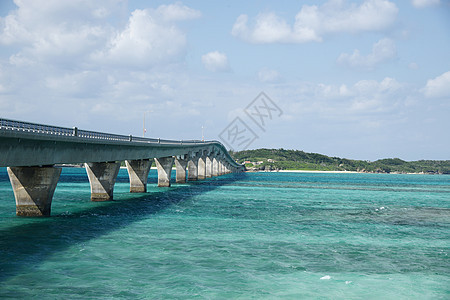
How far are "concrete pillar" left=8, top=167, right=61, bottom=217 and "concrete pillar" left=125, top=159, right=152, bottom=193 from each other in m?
34.2

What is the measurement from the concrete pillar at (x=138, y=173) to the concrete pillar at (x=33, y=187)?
34.2 m

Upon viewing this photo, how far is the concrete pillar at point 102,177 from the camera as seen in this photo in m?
61.5

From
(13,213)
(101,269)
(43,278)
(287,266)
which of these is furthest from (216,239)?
(13,213)

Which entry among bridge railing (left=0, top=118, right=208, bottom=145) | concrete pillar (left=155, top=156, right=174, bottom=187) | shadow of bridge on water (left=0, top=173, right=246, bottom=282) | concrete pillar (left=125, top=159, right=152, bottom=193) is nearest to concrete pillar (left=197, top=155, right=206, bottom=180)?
concrete pillar (left=155, top=156, right=174, bottom=187)

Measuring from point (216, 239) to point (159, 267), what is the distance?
10.1 m

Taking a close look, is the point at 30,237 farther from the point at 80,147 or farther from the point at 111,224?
the point at 80,147

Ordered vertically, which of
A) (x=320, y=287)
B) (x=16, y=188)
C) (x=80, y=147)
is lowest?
(x=320, y=287)

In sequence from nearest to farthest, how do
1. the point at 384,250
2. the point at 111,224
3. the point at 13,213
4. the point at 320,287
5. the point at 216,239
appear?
1. the point at 320,287
2. the point at 384,250
3. the point at 216,239
4. the point at 111,224
5. the point at 13,213

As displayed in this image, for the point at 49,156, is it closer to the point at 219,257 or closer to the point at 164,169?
the point at 219,257

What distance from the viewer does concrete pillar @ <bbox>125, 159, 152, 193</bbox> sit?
7969cm

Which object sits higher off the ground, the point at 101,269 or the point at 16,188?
the point at 16,188

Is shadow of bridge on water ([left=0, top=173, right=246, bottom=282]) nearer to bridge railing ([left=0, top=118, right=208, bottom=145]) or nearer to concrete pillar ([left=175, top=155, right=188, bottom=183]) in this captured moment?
bridge railing ([left=0, top=118, right=208, bottom=145])

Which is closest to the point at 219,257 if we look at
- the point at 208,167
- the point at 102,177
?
the point at 102,177

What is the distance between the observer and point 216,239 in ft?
117
